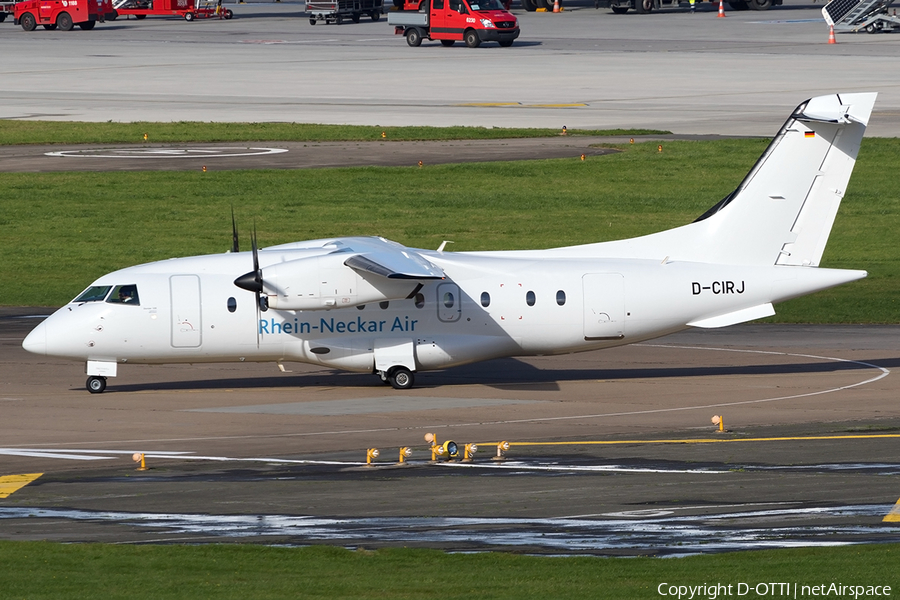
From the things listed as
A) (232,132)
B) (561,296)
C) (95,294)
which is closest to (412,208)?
(232,132)

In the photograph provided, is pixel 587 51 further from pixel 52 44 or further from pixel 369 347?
pixel 369 347

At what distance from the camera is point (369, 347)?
3006cm

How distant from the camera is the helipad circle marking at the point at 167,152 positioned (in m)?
64.2

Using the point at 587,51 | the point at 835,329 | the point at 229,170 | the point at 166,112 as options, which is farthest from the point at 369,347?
the point at 587,51

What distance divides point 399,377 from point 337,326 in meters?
1.86

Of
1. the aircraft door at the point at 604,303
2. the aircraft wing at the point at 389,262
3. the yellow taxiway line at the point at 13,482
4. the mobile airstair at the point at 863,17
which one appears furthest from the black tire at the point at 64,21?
the yellow taxiway line at the point at 13,482

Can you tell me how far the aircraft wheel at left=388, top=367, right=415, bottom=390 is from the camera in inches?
1192

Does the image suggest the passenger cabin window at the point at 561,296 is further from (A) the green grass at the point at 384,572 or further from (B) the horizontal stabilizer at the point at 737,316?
(A) the green grass at the point at 384,572

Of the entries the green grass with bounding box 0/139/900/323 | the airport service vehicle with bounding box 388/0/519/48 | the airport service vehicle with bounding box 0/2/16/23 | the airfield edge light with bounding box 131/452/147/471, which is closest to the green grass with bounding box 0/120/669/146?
the green grass with bounding box 0/139/900/323

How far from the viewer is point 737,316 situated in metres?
30.1

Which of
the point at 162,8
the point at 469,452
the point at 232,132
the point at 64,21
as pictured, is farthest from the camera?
the point at 162,8

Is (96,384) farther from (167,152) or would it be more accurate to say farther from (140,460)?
(167,152)

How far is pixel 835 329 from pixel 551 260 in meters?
10.8

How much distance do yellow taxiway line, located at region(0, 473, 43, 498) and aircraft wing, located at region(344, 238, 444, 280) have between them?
26.7 feet
